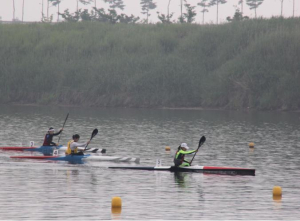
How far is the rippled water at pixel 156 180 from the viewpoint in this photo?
84.3 ft

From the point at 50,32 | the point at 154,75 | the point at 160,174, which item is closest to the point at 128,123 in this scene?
the point at 154,75

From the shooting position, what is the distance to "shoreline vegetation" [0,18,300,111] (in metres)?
86.5

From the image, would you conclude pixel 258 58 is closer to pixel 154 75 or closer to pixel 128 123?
pixel 154 75

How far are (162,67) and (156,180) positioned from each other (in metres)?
58.2

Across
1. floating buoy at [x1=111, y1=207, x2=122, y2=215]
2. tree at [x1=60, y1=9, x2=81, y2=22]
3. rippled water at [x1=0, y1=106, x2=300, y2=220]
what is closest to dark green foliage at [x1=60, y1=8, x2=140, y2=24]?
tree at [x1=60, y1=9, x2=81, y2=22]

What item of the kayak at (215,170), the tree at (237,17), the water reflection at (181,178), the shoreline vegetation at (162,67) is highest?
the tree at (237,17)

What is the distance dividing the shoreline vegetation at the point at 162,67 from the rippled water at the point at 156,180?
23.2 meters

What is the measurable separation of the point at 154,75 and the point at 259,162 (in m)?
49.8

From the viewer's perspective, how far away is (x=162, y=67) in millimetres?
90500

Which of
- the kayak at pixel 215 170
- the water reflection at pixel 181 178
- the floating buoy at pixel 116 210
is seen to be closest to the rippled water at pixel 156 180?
the water reflection at pixel 181 178

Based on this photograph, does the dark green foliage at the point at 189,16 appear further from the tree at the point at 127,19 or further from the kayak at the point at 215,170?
the kayak at the point at 215,170

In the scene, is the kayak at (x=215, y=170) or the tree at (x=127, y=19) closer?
the kayak at (x=215, y=170)

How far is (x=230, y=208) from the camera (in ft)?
86.7

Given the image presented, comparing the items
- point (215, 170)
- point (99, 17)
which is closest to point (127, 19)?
point (99, 17)
